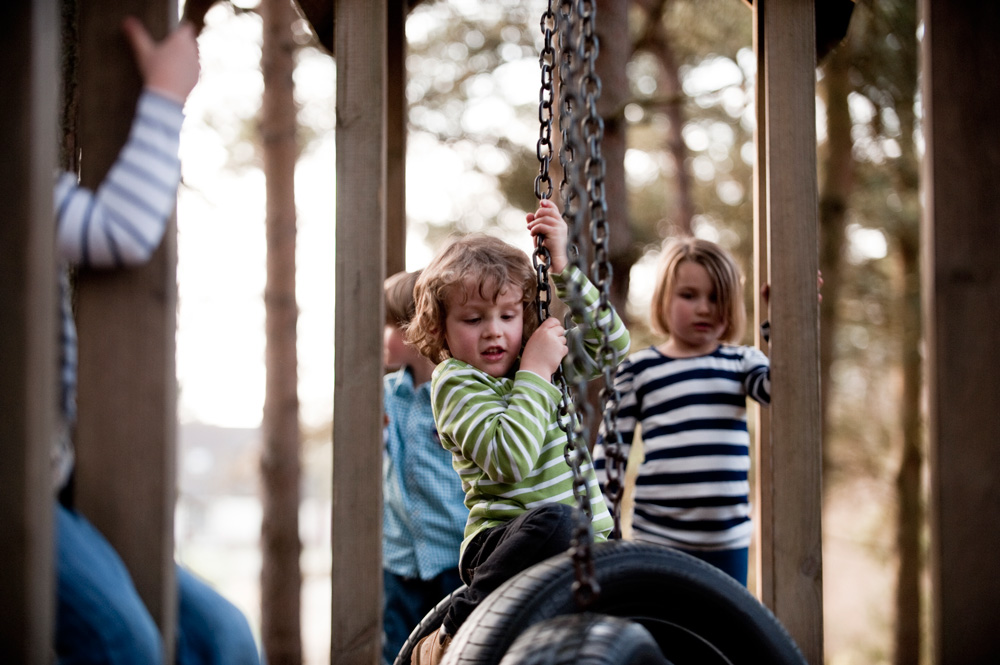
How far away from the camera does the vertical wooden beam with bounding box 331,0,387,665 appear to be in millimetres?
1932

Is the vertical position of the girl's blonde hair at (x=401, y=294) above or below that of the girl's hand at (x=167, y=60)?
below

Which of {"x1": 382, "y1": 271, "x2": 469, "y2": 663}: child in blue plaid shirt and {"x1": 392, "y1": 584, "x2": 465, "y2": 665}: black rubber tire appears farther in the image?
{"x1": 382, "y1": 271, "x2": 469, "y2": 663}: child in blue plaid shirt

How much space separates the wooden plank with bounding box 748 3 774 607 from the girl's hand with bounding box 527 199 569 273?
1.92 ft

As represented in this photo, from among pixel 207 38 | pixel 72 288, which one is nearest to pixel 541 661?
pixel 72 288

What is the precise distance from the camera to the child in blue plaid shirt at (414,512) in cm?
327

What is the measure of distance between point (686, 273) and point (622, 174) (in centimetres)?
137

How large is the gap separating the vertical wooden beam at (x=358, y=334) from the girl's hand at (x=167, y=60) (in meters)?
0.47

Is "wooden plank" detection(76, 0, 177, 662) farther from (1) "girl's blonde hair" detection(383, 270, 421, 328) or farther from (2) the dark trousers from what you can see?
(1) "girl's blonde hair" detection(383, 270, 421, 328)

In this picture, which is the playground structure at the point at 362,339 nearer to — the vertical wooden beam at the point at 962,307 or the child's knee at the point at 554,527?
the vertical wooden beam at the point at 962,307

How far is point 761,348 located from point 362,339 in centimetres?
179

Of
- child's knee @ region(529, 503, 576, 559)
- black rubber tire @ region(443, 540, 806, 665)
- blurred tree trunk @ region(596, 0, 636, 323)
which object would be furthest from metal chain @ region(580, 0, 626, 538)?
blurred tree trunk @ region(596, 0, 636, 323)

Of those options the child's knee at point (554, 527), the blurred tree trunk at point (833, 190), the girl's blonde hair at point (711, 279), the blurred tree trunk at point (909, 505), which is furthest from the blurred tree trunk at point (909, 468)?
the child's knee at point (554, 527)

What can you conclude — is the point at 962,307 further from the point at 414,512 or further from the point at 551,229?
the point at 414,512

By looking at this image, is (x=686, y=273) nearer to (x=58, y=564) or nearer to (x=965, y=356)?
(x=965, y=356)
